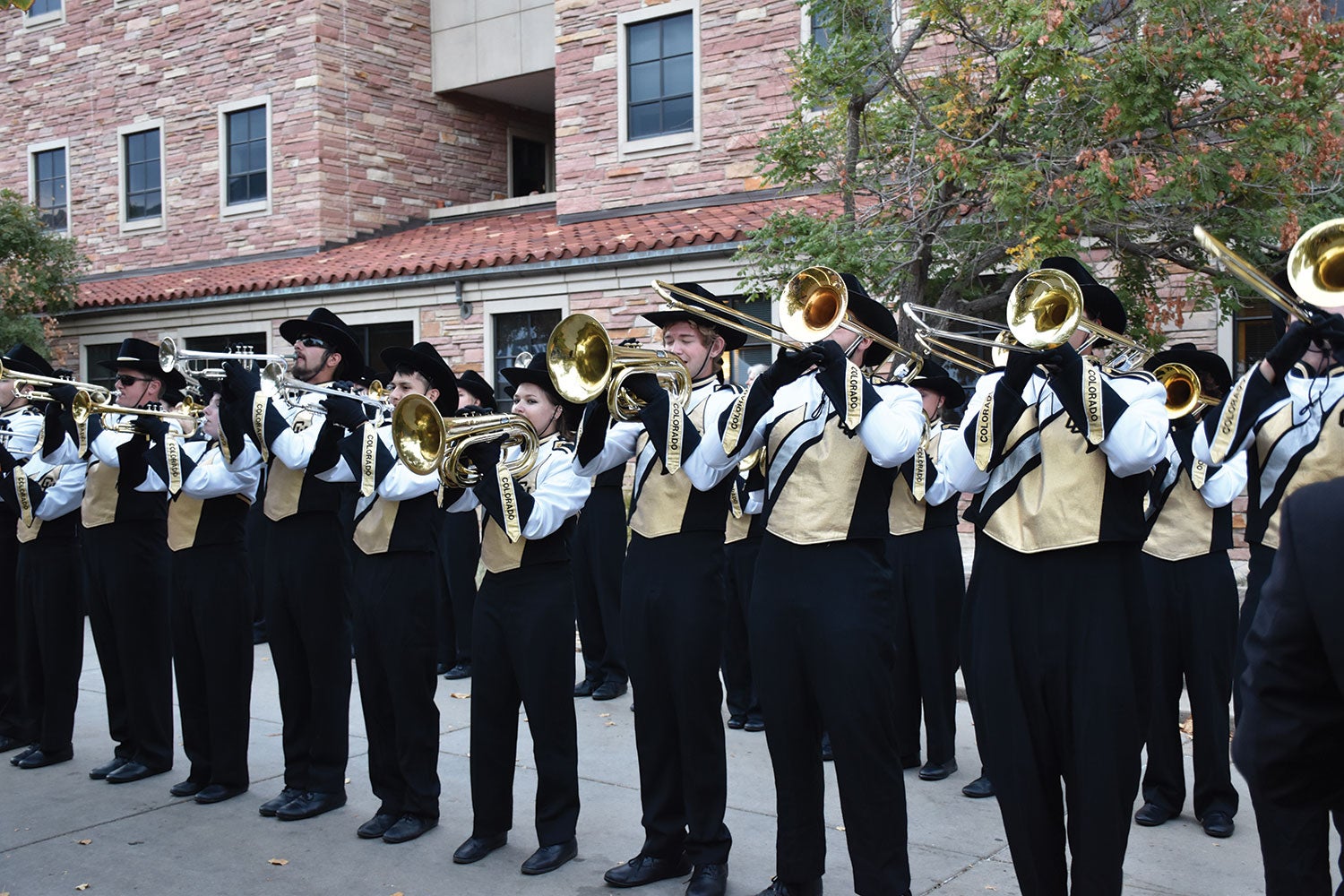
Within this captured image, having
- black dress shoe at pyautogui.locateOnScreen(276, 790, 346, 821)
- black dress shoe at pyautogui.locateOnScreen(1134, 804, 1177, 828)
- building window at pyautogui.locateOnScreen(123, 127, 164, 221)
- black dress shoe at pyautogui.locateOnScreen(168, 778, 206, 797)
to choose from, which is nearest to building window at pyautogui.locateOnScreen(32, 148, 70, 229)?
building window at pyautogui.locateOnScreen(123, 127, 164, 221)

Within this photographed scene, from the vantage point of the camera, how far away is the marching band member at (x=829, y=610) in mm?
4285

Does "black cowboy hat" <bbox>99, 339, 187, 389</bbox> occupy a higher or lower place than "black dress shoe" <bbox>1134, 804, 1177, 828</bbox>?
higher

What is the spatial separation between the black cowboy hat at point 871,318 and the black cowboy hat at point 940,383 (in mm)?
1449

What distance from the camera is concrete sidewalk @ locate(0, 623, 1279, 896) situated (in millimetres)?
4934

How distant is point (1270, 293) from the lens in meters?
3.53

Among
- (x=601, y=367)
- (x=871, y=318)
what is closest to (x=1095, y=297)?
(x=871, y=318)

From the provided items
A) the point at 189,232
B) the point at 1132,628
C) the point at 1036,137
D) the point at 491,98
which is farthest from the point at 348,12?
the point at 1132,628

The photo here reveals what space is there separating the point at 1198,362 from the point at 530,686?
322cm

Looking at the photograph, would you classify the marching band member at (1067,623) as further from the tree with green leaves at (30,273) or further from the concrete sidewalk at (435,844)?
the tree with green leaves at (30,273)

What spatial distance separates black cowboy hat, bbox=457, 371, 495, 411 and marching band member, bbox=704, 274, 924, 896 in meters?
3.02

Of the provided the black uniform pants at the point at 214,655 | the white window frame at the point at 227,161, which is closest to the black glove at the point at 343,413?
the black uniform pants at the point at 214,655

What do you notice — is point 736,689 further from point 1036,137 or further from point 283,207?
point 283,207

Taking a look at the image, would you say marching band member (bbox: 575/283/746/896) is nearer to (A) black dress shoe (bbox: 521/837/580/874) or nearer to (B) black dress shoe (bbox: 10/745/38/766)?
(A) black dress shoe (bbox: 521/837/580/874)

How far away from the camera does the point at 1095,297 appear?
432 cm
